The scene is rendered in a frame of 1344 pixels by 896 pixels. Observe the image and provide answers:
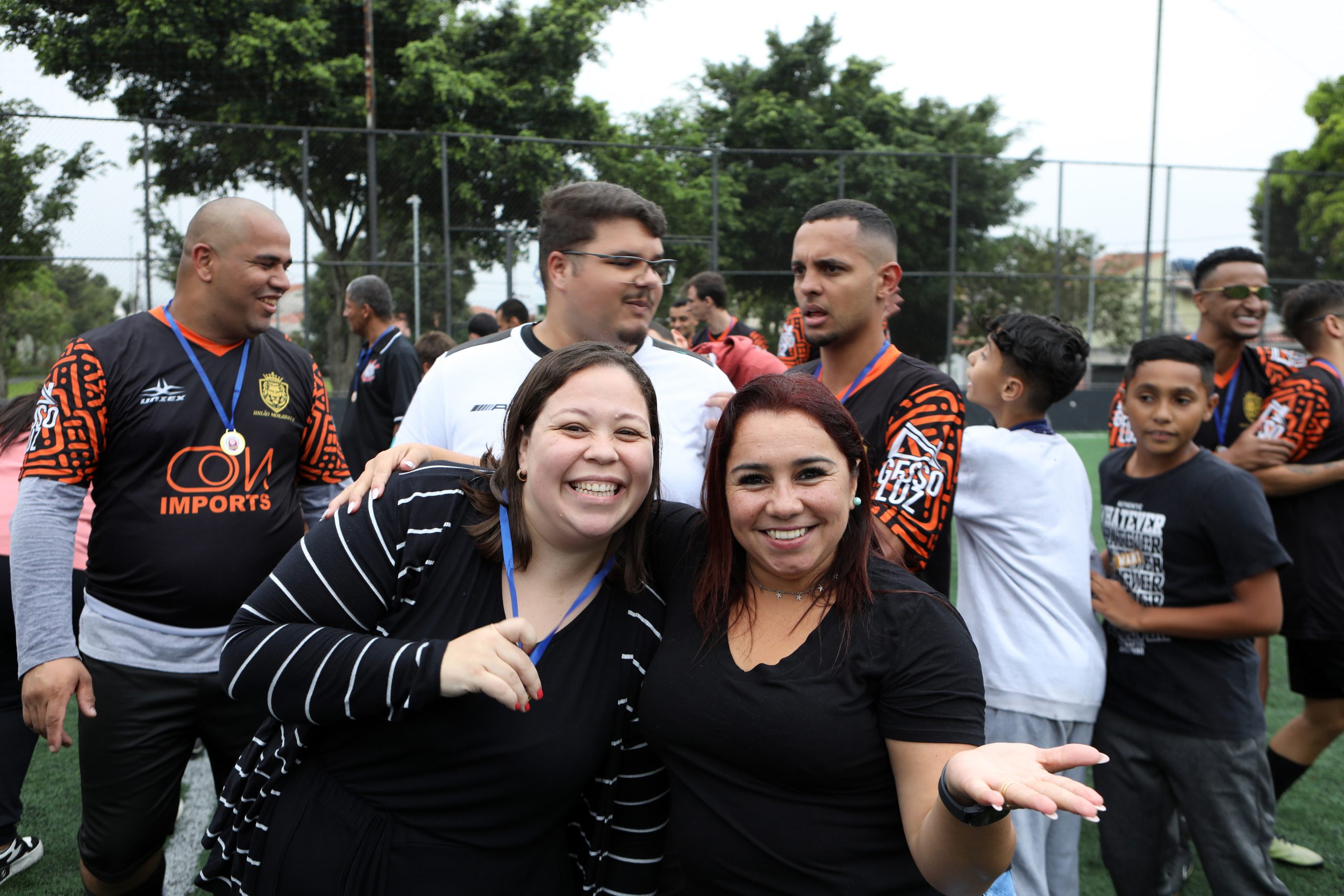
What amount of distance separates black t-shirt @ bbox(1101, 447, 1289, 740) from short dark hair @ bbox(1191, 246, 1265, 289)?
5.57 feet

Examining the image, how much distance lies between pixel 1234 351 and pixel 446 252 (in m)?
13.5

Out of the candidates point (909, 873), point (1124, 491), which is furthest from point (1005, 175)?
point (909, 873)

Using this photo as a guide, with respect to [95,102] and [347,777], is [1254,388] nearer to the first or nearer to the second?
[347,777]

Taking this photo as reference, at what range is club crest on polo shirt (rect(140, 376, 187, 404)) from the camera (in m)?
2.95

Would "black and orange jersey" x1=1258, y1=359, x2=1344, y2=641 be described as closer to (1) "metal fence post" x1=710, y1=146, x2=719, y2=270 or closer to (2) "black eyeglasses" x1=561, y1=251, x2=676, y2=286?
(2) "black eyeglasses" x1=561, y1=251, x2=676, y2=286

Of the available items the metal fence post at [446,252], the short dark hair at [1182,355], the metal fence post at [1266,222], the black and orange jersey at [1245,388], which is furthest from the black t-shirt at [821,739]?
the metal fence post at [1266,222]

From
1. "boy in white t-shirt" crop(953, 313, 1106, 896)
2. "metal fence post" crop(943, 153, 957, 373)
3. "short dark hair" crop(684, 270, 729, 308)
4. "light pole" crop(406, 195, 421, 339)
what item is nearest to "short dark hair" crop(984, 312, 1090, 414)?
"boy in white t-shirt" crop(953, 313, 1106, 896)

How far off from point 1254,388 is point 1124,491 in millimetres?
1677

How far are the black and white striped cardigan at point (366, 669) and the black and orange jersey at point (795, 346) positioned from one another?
133 inches

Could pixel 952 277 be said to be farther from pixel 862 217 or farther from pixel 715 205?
pixel 862 217

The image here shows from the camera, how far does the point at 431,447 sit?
93.8 inches

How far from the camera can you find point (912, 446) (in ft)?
8.20

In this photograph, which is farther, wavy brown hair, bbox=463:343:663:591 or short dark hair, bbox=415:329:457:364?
short dark hair, bbox=415:329:457:364

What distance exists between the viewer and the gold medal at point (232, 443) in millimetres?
3061
